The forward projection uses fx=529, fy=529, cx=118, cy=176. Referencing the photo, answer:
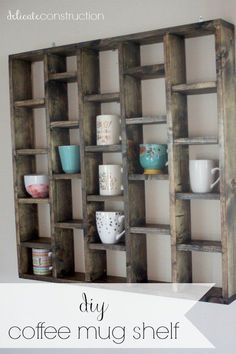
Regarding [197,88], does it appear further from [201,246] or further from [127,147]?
[201,246]

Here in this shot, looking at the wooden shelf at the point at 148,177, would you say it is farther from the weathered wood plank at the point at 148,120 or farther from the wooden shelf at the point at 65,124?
the wooden shelf at the point at 65,124

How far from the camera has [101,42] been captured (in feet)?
6.89

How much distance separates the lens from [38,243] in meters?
2.35

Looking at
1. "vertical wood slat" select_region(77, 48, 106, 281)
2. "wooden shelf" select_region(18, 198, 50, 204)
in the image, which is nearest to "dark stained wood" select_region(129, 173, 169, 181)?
"vertical wood slat" select_region(77, 48, 106, 281)

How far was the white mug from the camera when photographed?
2131mm

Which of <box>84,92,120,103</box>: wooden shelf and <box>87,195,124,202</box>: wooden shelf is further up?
<box>84,92,120,103</box>: wooden shelf

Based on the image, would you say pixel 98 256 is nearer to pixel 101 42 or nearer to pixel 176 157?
pixel 176 157

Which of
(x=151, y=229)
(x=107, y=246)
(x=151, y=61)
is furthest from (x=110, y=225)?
(x=151, y=61)

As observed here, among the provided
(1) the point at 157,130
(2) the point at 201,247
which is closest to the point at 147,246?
(2) the point at 201,247

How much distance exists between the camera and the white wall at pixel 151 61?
2.01 meters

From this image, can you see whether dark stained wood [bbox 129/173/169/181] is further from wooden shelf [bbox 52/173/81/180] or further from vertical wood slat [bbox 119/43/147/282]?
wooden shelf [bbox 52/173/81/180]

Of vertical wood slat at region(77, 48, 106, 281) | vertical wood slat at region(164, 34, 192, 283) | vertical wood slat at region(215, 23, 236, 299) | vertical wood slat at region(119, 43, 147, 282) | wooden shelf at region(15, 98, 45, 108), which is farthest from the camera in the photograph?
wooden shelf at region(15, 98, 45, 108)

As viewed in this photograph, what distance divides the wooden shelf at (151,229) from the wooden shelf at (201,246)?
3.1 inches

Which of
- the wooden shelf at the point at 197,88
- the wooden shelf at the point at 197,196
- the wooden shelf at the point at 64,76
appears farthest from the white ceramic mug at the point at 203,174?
the wooden shelf at the point at 64,76
